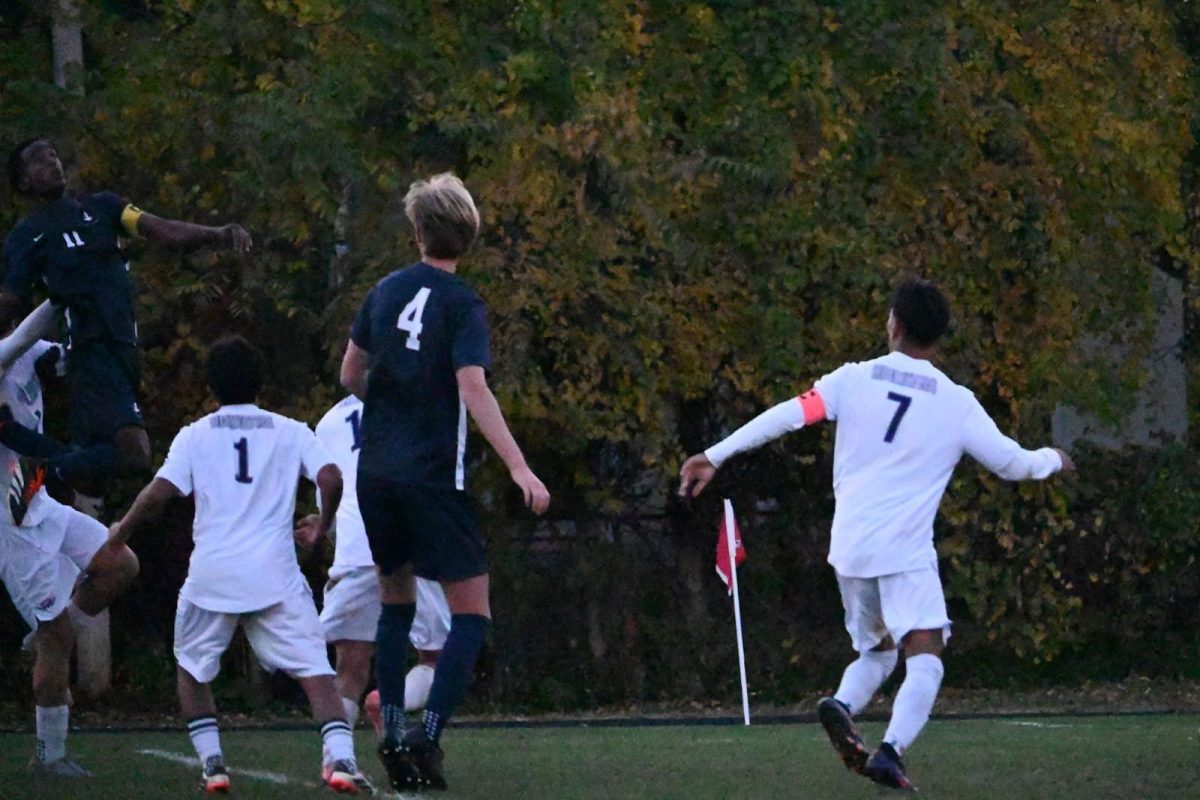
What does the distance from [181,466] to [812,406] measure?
2288mm

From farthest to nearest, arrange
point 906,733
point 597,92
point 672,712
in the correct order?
point 672,712 < point 597,92 < point 906,733

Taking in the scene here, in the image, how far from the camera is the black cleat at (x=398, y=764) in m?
7.36

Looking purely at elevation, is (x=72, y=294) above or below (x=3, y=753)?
above

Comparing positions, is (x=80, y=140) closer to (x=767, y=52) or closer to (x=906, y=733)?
(x=767, y=52)

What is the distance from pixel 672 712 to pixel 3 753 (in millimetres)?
7123

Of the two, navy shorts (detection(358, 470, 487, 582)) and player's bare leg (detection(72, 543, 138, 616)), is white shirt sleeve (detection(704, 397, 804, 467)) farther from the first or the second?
player's bare leg (detection(72, 543, 138, 616))

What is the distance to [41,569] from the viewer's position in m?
9.24

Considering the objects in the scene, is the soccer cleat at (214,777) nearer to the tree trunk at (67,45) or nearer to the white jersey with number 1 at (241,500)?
the white jersey with number 1 at (241,500)

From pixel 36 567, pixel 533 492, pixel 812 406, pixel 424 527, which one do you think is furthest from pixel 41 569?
pixel 812 406

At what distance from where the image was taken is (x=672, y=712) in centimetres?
1703

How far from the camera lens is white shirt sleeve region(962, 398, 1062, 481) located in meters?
7.78

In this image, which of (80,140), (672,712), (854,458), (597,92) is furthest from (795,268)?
(854,458)

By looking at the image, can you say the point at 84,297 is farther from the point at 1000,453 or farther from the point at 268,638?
the point at 1000,453

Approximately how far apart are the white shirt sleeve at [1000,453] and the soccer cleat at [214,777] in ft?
9.50
